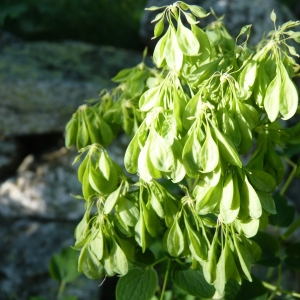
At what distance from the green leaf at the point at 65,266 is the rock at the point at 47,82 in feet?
3.14

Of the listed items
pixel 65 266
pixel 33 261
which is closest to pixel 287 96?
pixel 65 266

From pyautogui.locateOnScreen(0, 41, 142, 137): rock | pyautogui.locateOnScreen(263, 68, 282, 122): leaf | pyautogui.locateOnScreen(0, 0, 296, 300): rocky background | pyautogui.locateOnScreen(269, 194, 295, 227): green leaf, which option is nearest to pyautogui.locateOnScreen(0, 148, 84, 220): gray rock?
pyautogui.locateOnScreen(0, 0, 296, 300): rocky background

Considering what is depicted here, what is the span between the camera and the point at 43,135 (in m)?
2.24

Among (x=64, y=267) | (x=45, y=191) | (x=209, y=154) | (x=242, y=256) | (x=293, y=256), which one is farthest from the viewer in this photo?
(x=45, y=191)

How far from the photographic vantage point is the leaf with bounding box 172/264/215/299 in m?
0.78

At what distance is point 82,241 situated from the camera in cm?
75

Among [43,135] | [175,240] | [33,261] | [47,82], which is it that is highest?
[175,240]

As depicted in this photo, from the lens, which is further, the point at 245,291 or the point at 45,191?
the point at 45,191

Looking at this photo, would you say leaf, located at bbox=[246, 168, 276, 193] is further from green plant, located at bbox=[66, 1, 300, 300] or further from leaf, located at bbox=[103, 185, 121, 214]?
leaf, located at bbox=[103, 185, 121, 214]

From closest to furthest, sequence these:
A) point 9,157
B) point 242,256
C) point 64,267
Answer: point 242,256 → point 64,267 → point 9,157

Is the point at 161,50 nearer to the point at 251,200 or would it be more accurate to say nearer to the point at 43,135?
the point at 251,200

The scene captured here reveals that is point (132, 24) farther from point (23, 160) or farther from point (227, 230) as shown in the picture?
point (227, 230)

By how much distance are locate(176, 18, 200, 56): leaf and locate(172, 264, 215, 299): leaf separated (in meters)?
0.37

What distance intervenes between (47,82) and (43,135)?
0.31m
